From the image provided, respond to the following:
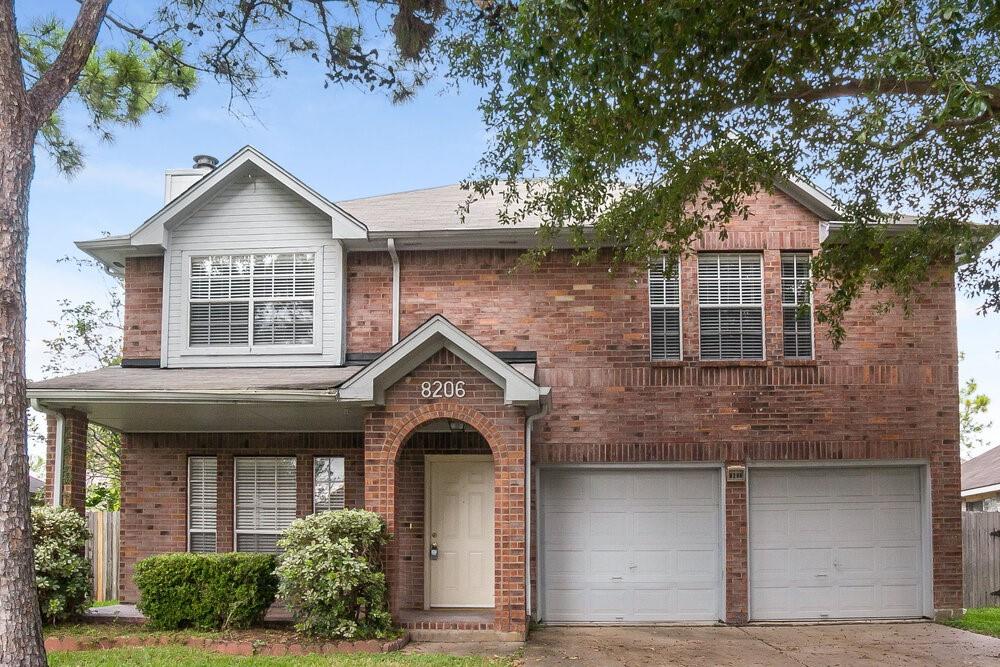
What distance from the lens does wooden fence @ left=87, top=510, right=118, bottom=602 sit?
1798cm

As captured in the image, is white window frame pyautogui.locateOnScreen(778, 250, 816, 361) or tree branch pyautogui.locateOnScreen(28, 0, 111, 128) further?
white window frame pyautogui.locateOnScreen(778, 250, 816, 361)

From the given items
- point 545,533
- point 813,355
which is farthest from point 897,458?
point 545,533

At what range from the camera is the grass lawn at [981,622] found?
13.2 metres

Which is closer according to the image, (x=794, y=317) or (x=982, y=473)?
(x=794, y=317)

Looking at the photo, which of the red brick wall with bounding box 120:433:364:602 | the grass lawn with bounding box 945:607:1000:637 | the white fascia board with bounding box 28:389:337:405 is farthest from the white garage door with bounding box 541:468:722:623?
the white fascia board with bounding box 28:389:337:405

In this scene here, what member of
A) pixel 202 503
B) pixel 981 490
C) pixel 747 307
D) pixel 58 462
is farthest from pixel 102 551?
pixel 981 490

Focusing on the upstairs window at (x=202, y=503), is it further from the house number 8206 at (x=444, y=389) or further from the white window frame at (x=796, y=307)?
the white window frame at (x=796, y=307)

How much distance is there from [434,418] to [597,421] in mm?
3001

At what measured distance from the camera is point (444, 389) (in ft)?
40.4

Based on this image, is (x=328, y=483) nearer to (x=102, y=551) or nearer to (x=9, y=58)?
(x=102, y=551)

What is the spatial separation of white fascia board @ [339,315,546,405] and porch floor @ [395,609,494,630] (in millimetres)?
2773

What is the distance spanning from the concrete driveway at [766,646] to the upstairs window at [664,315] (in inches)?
155

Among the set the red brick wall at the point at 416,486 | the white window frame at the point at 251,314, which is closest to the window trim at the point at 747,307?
the red brick wall at the point at 416,486

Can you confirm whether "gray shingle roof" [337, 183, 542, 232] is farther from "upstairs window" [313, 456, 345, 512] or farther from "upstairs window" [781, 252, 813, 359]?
"upstairs window" [781, 252, 813, 359]
